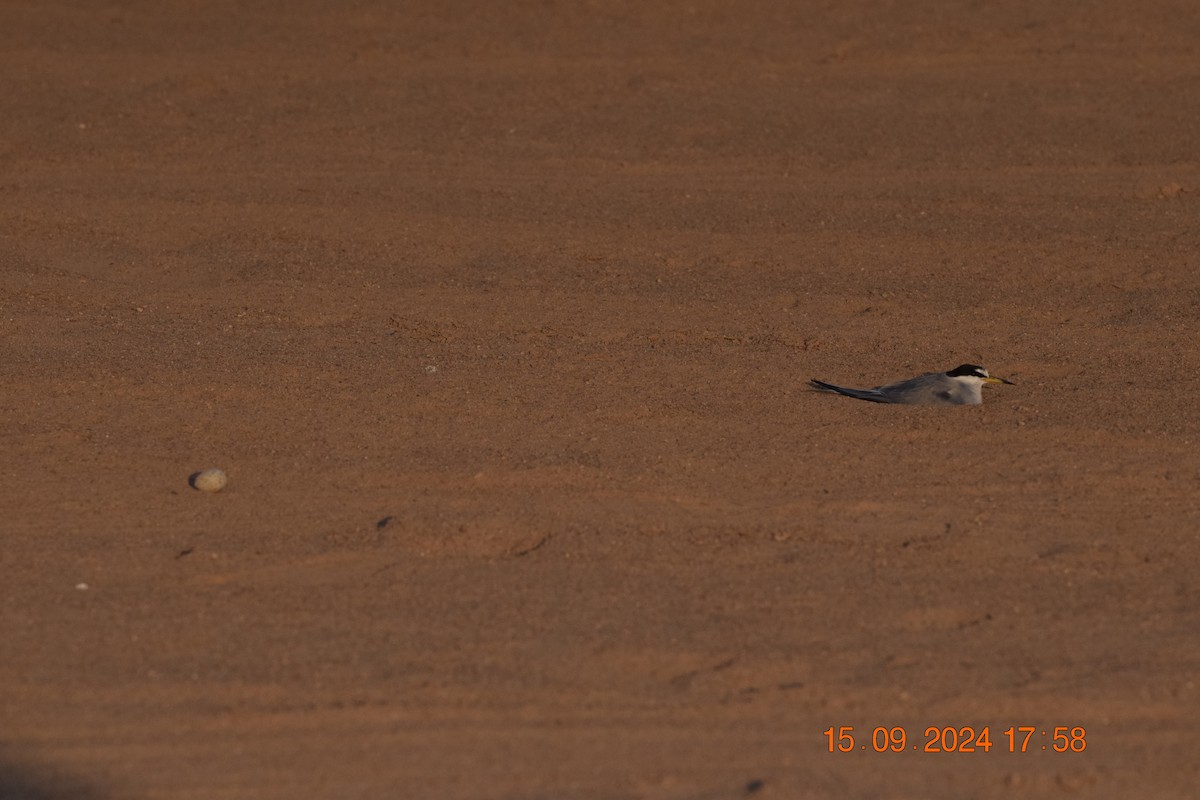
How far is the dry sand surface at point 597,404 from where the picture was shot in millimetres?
4098

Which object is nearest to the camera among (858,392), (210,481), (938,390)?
(210,481)

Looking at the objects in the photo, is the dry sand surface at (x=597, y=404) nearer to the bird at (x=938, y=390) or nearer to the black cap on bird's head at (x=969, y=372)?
the bird at (x=938, y=390)

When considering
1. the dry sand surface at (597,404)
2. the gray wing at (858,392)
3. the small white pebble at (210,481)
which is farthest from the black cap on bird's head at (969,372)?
the small white pebble at (210,481)

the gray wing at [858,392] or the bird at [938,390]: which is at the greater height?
the bird at [938,390]

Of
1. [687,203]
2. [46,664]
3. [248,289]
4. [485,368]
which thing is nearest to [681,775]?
[46,664]

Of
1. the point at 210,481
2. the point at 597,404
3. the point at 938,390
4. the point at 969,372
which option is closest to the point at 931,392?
the point at 938,390

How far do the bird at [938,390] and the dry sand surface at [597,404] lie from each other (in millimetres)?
61

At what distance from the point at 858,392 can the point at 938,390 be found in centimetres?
33

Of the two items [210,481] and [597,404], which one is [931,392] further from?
[210,481]

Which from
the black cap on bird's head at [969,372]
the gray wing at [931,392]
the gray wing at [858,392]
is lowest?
the gray wing at [858,392]

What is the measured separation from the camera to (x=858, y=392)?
21.3ft

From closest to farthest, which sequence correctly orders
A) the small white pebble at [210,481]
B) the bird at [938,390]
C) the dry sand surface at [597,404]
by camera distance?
the dry sand surface at [597,404], the small white pebble at [210,481], the bird at [938,390]

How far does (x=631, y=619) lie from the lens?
4609mm

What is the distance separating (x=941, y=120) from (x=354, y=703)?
7893 mm
